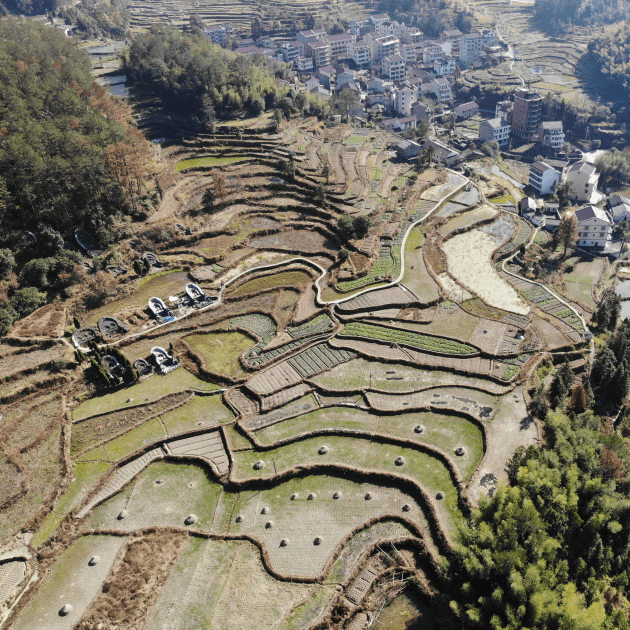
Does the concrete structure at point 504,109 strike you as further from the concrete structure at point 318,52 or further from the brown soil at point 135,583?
the brown soil at point 135,583

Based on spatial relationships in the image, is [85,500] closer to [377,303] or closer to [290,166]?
[377,303]

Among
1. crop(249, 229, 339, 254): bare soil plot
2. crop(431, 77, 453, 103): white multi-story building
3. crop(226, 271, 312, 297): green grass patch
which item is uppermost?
crop(431, 77, 453, 103): white multi-story building

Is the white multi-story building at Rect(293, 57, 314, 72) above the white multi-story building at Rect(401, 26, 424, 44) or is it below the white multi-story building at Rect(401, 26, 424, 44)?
below

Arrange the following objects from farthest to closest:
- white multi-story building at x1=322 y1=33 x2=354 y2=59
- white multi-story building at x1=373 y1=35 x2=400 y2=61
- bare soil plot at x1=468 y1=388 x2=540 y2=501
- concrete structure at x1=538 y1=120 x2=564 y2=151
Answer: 1. white multi-story building at x1=322 y1=33 x2=354 y2=59
2. white multi-story building at x1=373 y1=35 x2=400 y2=61
3. concrete structure at x1=538 y1=120 x2=564 y2=151
4. bare soil plot at x1=468 y1=388 x2=540 y2=501

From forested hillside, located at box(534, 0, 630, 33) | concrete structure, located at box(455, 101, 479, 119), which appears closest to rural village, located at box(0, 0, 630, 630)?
concrete structure, located at box(455, 101, 479, 119)

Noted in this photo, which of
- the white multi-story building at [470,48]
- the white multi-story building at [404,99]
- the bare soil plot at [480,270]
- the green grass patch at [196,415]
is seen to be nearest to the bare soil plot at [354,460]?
the green grass patch at [196,415]

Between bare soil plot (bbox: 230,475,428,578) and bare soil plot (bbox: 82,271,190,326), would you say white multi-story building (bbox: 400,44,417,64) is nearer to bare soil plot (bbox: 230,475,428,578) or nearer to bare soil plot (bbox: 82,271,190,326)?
bare soil plot (bbox: 82,271,190,326)

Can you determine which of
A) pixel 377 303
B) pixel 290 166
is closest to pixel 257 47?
pixel 290 166
